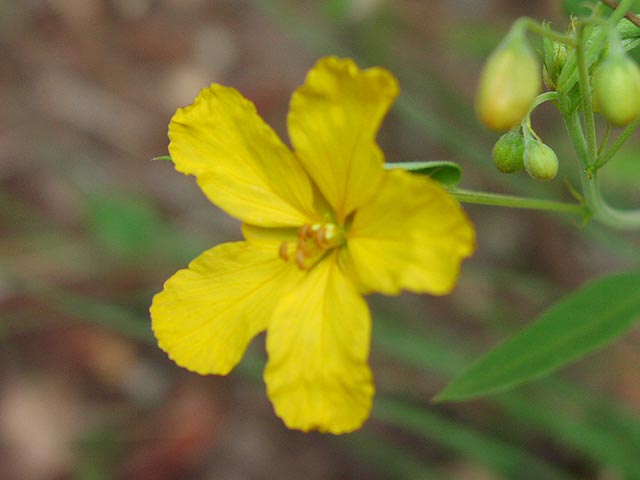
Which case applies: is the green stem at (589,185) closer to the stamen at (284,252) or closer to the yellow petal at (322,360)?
the yellow petal at (322,360)

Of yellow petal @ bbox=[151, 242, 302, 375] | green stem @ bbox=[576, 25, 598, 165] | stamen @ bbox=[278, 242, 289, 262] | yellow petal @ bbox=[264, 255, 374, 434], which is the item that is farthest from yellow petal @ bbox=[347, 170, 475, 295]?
green stem @ bbox=[576, 25, 598, 165]

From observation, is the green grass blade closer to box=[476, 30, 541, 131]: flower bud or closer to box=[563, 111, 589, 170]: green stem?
box=[563, 111, 589, 170]: green stem

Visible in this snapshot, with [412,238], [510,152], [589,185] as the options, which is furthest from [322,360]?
[589,185]

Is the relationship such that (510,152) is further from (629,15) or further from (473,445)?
(473,445)

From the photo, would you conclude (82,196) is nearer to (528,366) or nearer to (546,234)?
(546,234)

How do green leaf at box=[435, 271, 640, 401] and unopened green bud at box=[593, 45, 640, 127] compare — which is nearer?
unopened green bud at box=[593, 45, 640, 127]

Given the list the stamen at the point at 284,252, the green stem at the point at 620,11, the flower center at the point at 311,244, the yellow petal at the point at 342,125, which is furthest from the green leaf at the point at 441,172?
the green stem at the point at 620,11

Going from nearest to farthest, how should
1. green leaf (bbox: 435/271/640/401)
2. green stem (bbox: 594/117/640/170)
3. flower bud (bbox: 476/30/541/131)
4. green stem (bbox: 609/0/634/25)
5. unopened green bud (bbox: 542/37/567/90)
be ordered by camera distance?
flower bud (bbox: 476/30/541/131)
green stem (bbox: 609/0/634/25)
green stem (bbox: 594/117/640/170)
unopened green bud (bbox: 542/37/567/90)
green leaf (bbox: 435/271/640/401)
